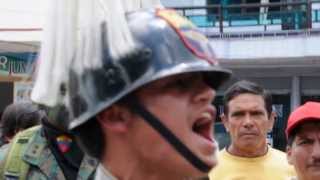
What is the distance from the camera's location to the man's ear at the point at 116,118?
1.28 metres

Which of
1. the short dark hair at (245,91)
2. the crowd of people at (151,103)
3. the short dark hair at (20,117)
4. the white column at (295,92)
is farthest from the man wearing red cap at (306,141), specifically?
the white column at (295,92)

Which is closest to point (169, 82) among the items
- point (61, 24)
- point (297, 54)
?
point (61, 24)

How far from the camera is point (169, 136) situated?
4.07 ft

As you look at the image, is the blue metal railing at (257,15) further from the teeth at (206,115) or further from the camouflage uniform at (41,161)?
the teeth at (206,115)

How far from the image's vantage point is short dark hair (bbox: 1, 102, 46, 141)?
391 cm

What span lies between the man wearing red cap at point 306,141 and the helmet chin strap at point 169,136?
4.76 ft

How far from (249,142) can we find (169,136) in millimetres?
2589

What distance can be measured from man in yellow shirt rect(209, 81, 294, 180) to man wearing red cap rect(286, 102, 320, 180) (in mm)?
832

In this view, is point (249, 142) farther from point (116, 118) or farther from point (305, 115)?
point (116, 118)

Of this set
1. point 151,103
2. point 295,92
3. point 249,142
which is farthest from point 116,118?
point 295,92

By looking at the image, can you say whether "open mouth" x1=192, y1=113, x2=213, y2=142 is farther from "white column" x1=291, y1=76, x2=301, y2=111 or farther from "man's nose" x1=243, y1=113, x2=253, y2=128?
"white column" x1=291, y1=76, x2=301, y2=111

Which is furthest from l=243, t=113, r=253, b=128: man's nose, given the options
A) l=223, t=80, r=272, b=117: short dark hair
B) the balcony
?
the balcony

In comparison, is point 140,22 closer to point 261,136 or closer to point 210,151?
point 210,151

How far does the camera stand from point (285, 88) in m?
13.6
